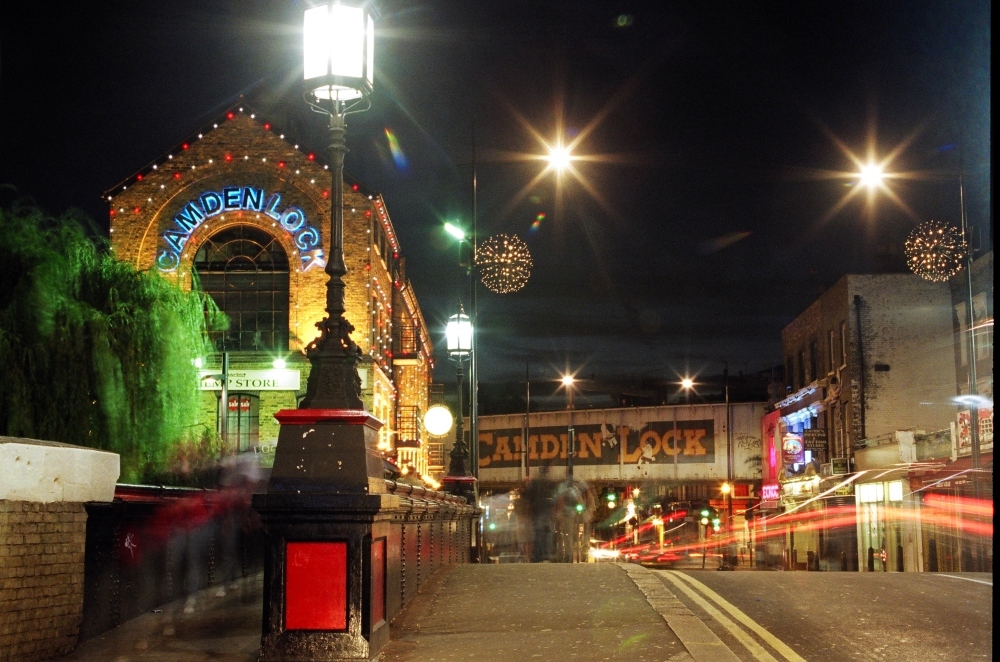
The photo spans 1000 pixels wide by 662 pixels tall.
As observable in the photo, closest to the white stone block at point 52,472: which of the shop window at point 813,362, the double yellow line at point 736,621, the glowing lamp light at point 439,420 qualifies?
A: the double yellow line at point 736,621

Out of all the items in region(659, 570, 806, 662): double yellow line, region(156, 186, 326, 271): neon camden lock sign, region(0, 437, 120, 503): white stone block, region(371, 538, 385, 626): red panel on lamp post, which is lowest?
region(659, 570, 806, 662): double yellow line

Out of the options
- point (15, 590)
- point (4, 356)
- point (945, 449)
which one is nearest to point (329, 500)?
point (15, 590)

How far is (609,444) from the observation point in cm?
6894

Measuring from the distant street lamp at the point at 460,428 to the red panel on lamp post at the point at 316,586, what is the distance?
622 inches

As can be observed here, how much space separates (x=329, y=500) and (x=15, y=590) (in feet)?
7.78

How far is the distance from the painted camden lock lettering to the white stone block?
57.5 m

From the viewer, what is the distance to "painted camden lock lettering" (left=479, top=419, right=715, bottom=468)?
66188mm

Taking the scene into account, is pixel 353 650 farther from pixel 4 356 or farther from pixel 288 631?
pixel 4 356

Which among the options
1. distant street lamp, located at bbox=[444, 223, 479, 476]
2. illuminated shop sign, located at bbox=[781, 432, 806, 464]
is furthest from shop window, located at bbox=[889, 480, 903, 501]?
distant street lamp, located at bbox=[444, 223, 479, 476]

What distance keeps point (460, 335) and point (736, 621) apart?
15.5 meters

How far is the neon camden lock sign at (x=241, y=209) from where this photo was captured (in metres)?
39.3

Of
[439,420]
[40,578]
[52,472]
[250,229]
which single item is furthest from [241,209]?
[40,578]

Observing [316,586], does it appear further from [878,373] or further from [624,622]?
[878,373]

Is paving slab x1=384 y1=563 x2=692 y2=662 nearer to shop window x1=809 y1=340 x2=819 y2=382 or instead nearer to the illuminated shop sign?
the illuminated shop sign
